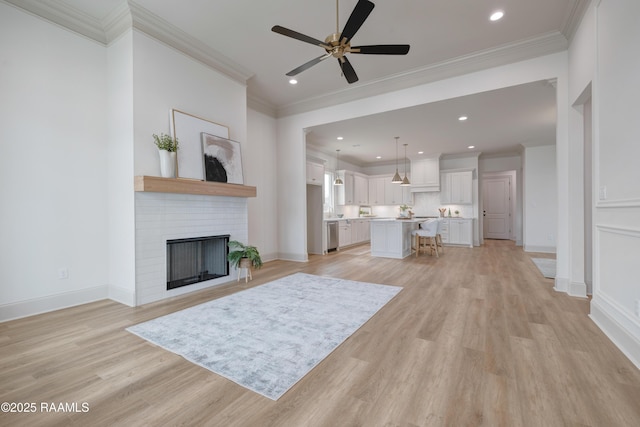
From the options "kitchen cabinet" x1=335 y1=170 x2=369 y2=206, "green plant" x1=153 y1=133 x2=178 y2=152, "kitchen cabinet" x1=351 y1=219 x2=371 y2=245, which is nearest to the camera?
"green plant" x1=153 y1=133 x2=178 y2=152

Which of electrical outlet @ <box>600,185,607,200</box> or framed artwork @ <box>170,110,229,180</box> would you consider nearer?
electrical outlet @ <box>600,185,607,200</box>

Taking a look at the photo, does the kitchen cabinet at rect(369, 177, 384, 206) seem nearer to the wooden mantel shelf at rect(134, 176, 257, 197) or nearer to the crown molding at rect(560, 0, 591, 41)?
the wooden mantel shelf at rect(134, 176, 257, 197)

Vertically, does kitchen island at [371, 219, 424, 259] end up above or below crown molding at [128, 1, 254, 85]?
below

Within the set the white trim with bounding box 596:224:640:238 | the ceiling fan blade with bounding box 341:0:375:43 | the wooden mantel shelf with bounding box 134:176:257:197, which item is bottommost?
the white trim with bounding box 596:224:640:238

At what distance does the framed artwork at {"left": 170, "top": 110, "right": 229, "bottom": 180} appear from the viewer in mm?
3670

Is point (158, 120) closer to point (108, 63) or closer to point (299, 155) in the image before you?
point (108, 63)

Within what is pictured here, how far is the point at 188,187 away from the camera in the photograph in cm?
359

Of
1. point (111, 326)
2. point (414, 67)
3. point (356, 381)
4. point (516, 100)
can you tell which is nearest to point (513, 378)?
point (356, 381)

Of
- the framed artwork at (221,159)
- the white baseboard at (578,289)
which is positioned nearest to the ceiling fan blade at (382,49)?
A: the framed artwork at (221,159)

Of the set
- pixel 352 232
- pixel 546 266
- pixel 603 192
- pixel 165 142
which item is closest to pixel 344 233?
pixel 352 232

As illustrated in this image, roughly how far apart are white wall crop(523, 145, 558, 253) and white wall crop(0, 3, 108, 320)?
9801mm

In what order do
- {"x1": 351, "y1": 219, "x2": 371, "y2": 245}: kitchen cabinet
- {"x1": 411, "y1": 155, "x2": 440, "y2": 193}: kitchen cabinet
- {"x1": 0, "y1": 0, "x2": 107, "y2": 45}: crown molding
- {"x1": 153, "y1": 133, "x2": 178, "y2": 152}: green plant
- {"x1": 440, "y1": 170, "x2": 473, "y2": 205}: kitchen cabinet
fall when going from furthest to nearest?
1. {"x1": 411, "y1": 155, "x2": 440, "y2": 193}: kitchen cabinet
2. {"x1": 351, "y1": 219, "x2": 371, "y2": 245}: kitchen cabinet
3. {"x1": 440, "y1": 170, "x2": 473, "y2": 205}: kitchen cabinet
4. {"x1": 153, "y1": 133, "x2": 178, "y2": 152}: green plant
5. {"x1": 0, "y1": 0, "x2": 107, "y2": 45}: crown molding

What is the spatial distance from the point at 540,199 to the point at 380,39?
23.0 feet

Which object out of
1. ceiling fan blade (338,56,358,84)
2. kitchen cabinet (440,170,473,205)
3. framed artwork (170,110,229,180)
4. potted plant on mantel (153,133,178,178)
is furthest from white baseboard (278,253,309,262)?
kitchen cabinet (440,170,473,205)
